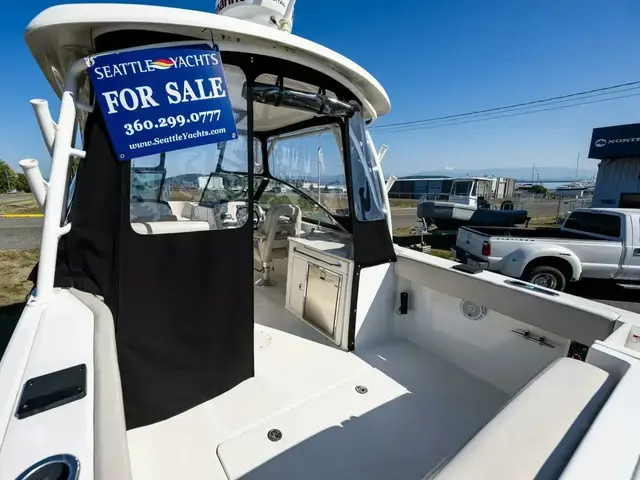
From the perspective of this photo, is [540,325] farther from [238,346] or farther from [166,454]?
[166,454]

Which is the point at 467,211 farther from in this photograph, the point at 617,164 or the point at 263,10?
the point at 263,10

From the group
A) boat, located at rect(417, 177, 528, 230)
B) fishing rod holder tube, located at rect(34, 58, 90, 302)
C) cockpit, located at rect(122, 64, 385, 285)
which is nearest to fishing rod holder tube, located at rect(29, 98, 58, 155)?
fishing rod holder tube, located at rect(34, 58, 90, 302)

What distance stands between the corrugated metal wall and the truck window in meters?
10.2

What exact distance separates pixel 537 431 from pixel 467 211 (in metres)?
10.9

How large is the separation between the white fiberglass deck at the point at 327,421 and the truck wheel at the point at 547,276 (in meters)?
3.43

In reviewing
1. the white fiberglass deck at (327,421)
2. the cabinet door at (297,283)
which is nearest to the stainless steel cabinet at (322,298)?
the cabinet door at (297,283)

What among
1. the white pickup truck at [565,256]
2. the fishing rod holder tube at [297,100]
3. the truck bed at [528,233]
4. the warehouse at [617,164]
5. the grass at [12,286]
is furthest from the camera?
the warehouse at [617,164]

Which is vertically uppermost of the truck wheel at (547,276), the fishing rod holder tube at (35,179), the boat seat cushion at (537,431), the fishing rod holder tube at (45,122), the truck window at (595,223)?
the fishing rod holder tube at (45,122)

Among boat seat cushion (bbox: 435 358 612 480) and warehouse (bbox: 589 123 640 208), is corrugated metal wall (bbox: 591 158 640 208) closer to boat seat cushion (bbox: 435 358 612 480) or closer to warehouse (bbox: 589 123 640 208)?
warehouse (bbox: 589 123 640 208)

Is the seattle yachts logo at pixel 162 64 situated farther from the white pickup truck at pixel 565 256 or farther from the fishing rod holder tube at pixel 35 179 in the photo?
the white pickup truck at pixel 565 256

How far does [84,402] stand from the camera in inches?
32.0

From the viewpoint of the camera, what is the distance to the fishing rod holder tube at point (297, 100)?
5.85 ft

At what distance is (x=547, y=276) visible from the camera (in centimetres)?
486

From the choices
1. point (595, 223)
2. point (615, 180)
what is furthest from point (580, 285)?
point (615, 180)
